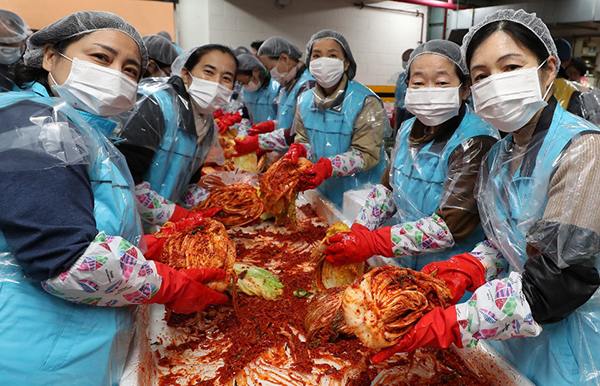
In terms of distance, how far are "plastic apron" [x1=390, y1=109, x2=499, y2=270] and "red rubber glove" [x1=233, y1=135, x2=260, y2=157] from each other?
245cm

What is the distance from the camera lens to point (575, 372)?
1319mm

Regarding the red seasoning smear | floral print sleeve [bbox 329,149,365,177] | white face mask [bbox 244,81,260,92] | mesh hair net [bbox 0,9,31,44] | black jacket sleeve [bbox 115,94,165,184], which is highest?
mesh hair net [bbox 0,9,31,44]

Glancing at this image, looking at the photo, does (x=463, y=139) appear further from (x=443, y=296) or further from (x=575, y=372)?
(x=575, y=372)

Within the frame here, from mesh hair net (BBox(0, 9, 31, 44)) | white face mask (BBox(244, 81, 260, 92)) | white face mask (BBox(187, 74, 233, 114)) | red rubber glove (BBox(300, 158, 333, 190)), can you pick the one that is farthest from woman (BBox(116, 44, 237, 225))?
white face mask (BBox(244, 81, 260, 92))

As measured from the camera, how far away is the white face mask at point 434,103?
208 centimetres

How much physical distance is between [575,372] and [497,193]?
687 millimetres

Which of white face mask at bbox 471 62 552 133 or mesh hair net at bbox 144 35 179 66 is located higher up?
mesh hair net at bbox 144 35 179 66

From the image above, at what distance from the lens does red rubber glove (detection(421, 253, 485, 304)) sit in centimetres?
161

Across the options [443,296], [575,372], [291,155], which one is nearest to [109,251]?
[443,296]

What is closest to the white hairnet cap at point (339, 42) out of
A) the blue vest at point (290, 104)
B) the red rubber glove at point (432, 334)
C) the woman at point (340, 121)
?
the woman at point (340, 121)

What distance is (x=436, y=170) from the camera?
2.12 metres

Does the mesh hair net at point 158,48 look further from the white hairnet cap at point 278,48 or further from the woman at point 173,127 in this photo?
the woman at point 173,127

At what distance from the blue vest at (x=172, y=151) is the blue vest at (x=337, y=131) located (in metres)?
1.18

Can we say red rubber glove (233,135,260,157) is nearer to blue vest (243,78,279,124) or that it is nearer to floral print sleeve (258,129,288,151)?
floral print sleeve (258,129,288,151)
